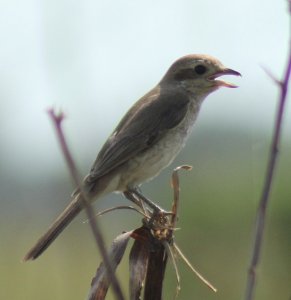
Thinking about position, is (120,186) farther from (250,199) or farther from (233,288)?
(250,199)

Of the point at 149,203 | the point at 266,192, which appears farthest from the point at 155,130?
the point at 266,192

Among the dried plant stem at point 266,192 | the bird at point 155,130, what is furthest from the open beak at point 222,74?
the dried plant stem at point 266,192

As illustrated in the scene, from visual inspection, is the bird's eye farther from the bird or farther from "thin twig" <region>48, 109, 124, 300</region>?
"thin twig" <region>48, 109, 124, 300</region>

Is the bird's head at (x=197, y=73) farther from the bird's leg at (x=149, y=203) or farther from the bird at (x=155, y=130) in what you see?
the bird's leg at (x=149, y=203)

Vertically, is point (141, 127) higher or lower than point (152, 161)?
higher

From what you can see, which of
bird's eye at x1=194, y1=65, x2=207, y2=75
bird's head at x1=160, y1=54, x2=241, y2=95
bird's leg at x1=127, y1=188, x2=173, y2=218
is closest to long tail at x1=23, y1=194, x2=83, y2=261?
bird's leg at x1=127, y1=188, x2=173, y2=218

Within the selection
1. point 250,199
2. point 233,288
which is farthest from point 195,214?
point 233,288

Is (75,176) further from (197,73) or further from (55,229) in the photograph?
(197,73)
